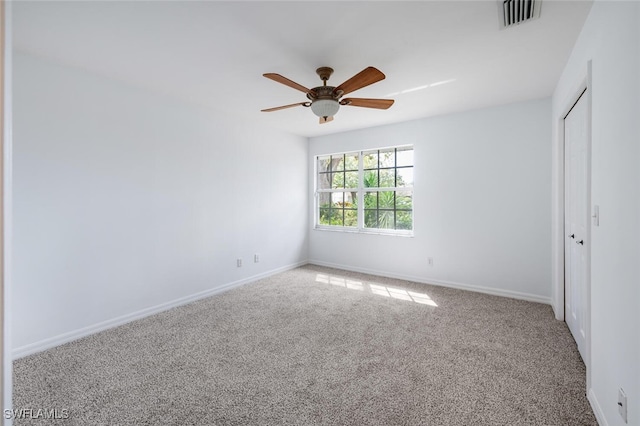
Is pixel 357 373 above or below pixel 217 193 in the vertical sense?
below

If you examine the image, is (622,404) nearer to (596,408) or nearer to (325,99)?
(596,408)

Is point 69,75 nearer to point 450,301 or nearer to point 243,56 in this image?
point 243,56

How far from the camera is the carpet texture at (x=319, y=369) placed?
1.69m

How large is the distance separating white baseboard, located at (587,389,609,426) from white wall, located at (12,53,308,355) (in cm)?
368

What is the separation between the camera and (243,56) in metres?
2.37

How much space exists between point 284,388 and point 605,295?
76.4 inches

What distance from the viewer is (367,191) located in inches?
192

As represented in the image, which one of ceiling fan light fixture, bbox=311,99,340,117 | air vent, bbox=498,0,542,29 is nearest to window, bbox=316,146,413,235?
ceiling fan light fixture, bbox=311,99,340,117

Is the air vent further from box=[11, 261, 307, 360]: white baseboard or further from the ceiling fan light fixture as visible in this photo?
box=[11, 261, 307, 360]: white baseboard


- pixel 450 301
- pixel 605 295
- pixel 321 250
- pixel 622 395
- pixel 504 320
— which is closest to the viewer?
pixel 622 395

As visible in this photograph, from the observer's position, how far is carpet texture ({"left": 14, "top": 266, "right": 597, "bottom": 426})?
1686 millimetres

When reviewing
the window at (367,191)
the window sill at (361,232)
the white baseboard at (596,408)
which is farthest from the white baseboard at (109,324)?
the white baseboard at (596,408)

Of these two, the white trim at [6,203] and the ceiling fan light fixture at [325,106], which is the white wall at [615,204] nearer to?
the ceiling fan light fixture at [325,106]

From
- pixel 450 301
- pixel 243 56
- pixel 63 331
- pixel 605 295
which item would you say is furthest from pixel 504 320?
pixel 63 331
